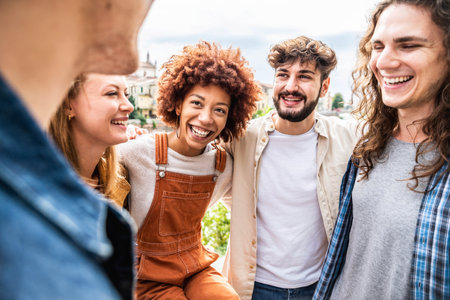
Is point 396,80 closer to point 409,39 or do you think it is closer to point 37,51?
point 409,39

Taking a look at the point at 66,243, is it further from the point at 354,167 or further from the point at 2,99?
the point at 354,167

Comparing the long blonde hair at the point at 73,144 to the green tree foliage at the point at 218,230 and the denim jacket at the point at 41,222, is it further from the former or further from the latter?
the green tree foliage at the point at 218,230

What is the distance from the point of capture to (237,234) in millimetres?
2701

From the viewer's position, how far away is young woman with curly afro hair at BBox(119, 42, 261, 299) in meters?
2.29

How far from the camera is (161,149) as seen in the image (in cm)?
241

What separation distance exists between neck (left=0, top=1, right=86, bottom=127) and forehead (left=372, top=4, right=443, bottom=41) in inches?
68.2

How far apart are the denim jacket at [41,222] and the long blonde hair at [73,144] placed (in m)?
1.48

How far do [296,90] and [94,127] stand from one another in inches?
65.8

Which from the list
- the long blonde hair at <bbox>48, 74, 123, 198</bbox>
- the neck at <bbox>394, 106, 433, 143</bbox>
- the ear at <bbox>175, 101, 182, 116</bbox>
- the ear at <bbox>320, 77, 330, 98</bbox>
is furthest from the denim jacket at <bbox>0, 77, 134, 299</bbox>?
the ear at <bbox>320, 77, 330, 98</bbox>

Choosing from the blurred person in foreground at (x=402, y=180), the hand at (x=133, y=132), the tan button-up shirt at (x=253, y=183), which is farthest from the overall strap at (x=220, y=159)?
the blurred person in foreground at (x=402, y=180)

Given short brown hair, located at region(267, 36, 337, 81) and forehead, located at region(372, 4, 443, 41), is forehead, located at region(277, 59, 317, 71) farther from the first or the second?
forehead, located at region(372, 4, 443, 41)

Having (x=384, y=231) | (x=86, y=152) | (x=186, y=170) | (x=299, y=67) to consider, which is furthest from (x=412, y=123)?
(x=86, y=152)

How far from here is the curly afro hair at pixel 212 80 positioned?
249 cm

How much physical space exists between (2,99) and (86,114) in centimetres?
165
